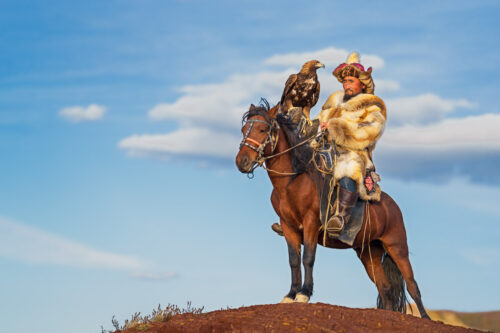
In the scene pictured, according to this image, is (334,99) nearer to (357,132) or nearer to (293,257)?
(357,132)

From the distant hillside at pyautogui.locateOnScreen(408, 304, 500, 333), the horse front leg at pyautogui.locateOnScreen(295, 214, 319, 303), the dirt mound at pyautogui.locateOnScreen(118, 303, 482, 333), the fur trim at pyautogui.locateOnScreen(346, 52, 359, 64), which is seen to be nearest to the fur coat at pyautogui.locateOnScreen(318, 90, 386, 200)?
the fur trim at pyautogui.locateOnScreen(346, 52, 359, 64)

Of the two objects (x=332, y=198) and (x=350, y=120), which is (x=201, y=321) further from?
(x=350, y=120)

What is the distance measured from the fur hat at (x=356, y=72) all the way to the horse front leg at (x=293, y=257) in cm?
318

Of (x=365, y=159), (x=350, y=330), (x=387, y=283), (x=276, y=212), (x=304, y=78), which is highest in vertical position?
(x=304, y=78)

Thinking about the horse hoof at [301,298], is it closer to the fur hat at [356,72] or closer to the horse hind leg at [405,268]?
the horse hind leg at [405,268]

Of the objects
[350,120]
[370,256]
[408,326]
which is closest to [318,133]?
[350,120]

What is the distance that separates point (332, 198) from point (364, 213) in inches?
35.9

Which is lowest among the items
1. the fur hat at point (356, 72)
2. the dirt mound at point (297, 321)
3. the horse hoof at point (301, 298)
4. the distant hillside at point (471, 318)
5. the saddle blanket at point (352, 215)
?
the dirt mound at point (297, 321)

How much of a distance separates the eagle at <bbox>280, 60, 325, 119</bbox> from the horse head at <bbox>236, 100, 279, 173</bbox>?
4.63 feet

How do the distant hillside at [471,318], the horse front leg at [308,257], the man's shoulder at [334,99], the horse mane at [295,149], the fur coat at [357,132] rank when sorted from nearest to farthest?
the horse front leg at [308,257] < the horse mane at [295,149] < the fur coat at [357,132] < the man's shoulder at [334,99] < the distant hillside at [471,318]

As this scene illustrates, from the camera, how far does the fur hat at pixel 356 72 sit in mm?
12359

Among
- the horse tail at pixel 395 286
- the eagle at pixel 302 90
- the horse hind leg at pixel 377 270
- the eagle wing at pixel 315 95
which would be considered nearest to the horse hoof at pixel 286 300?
the horse hind leg at pixel 377 270

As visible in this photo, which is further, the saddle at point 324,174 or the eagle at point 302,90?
the eagle at point 302,90

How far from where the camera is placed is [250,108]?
1104cm
